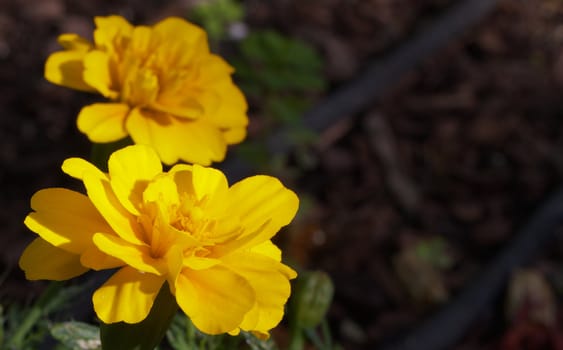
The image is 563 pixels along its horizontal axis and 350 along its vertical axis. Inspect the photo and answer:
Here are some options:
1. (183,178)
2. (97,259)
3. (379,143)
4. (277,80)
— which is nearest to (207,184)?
(183,178)

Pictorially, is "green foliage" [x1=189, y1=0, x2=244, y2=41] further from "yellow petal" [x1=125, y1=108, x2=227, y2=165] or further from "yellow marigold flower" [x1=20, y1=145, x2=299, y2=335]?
"yellow marigold flower" [x1=20, y1=145, x2=299, y2=335]

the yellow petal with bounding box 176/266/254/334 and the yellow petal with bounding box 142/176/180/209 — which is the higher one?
the yellow petal with bounding box 142/176/180/209

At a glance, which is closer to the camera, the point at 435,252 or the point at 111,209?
the point at 111,209

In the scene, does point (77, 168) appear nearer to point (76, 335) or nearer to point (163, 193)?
point (163, 193)

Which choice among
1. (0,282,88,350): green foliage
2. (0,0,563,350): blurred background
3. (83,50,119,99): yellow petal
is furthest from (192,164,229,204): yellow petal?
(0,0,563,350): blurred background

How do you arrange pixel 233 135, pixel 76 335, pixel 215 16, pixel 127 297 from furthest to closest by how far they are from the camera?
pixel 215 16 < pixel 233 135 < pixel 76 335 < pixel 127 297
